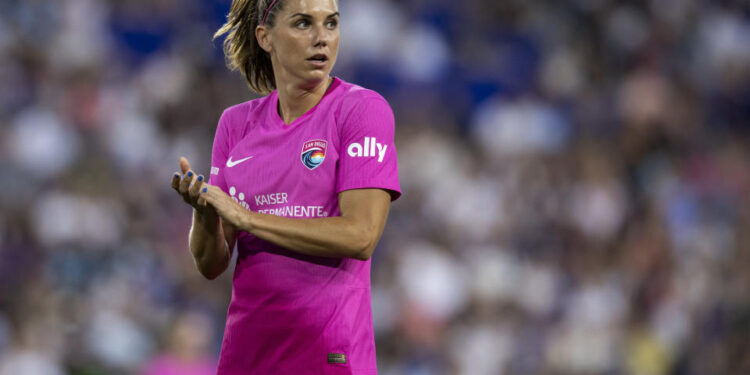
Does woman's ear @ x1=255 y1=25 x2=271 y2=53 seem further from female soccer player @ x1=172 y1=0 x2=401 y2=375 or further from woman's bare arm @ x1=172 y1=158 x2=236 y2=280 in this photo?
woman's bare arm @ x1=172 y1=158 x2=236 y2=280

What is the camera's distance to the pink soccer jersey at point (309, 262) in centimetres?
319

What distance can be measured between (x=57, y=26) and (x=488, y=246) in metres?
4.90

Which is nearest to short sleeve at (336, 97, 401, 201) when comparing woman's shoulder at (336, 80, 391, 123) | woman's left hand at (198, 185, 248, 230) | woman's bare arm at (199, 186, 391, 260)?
woman's shoulder at (336, 80, 391, 123)

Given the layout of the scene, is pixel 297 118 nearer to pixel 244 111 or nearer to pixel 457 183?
pixel 244 111

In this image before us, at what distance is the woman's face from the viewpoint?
331cm

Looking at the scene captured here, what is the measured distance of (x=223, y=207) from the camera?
3098mm

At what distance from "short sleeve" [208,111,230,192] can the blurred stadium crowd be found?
4.18 metres

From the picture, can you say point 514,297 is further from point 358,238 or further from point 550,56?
point 358,238

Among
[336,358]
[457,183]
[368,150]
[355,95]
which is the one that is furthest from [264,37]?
[457,183]

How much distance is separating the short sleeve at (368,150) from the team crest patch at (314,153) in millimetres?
62

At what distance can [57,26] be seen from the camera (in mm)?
10359

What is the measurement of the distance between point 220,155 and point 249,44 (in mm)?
413

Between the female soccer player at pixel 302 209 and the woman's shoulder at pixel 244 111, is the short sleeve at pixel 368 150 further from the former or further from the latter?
the woman's shoulder at pixel 244 111

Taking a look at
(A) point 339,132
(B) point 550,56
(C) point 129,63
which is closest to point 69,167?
(C) point 129,63
